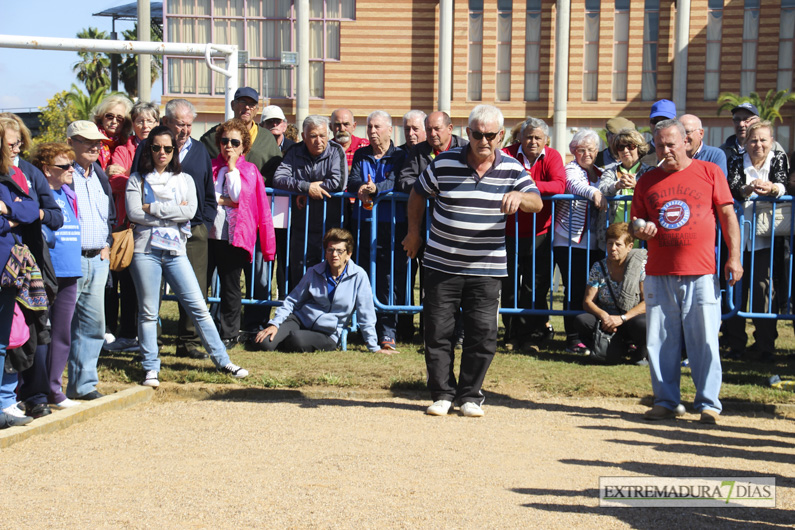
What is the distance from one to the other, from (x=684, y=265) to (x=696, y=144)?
157 centimetres

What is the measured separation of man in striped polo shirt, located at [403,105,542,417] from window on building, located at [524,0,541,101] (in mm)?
32608

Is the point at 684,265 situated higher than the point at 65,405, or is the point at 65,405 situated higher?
the point at 684,265

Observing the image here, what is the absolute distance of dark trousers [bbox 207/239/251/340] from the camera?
27.7 feet

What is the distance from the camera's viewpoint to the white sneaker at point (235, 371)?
7344 mm

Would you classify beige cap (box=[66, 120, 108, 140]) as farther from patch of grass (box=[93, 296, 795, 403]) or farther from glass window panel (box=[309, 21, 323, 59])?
glass window panel (box=[309, 21, 323, 59])

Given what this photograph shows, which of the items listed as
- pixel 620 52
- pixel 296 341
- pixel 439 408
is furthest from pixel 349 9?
pixel 439 408

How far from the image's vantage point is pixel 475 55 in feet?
126

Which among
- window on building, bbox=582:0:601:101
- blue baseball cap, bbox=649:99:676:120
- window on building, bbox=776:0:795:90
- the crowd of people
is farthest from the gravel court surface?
window on building, bbox=776:0:795:90

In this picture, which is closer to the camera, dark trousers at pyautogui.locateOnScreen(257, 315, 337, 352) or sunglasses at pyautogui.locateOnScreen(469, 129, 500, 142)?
sunglasses at pyautogui.locateOnScreen(469, 129, 500, 142)

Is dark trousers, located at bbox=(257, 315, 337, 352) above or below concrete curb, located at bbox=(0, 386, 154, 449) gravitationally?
above

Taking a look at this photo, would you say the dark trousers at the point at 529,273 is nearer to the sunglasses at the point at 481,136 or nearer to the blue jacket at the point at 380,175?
the blue jacket at the point at 380,175

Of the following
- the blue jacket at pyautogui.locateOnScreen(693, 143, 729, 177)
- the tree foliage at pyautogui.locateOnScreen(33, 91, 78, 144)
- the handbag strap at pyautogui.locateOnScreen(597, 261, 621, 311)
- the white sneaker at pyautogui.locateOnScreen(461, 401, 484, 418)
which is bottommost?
the white sneaker at pyautogui.locateOnScreen(461, 401, 484, 418)

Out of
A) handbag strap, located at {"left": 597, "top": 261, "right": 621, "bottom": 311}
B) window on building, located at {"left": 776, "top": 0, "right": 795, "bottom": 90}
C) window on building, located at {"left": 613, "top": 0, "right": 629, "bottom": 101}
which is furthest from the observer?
window on building, located at {"left": 613, "top": 0, "right": 629, "bottom": 101}

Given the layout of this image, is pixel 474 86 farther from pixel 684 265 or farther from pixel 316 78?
pixel 684 265
